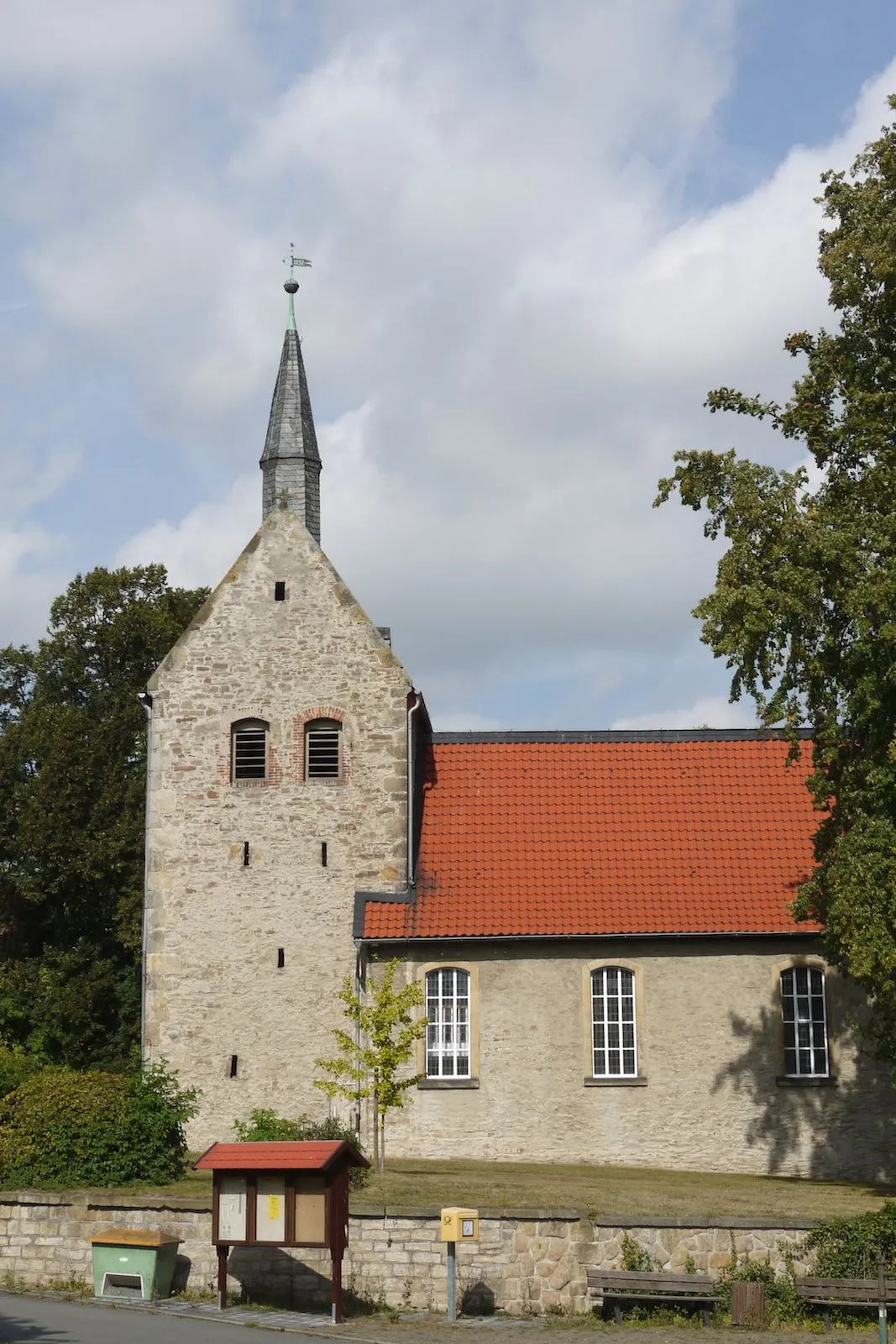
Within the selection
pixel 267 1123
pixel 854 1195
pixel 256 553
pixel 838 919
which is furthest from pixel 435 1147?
pixel 256 553

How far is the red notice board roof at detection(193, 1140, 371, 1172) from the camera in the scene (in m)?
16.5

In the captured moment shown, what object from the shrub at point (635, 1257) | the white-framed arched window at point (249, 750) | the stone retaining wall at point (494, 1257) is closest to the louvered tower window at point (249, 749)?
the white-framed arched window at point (249, 750)

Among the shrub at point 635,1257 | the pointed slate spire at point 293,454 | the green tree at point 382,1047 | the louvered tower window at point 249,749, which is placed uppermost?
the pointed slate spire at point 293,454

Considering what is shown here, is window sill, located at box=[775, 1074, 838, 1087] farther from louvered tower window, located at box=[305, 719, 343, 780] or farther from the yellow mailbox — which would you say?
the yellow mailbox

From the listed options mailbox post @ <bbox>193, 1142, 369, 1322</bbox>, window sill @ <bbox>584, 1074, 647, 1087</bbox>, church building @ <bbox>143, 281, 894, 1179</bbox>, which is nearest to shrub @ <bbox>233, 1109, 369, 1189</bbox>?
church building @ <bbox>143, 281, 894, 1179</bbox>

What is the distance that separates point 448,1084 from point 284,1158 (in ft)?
27.7

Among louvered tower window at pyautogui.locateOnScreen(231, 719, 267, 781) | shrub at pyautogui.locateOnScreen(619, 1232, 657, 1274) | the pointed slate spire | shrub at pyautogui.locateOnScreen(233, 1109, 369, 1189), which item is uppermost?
the pointed slate spire

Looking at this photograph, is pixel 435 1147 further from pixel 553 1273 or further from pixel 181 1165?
pixel 553 1273

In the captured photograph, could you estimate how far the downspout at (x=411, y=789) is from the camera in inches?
1040

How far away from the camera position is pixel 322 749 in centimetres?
2700

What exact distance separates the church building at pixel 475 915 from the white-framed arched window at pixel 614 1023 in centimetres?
4

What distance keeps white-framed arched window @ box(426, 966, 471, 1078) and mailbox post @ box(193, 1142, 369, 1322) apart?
8.18 m

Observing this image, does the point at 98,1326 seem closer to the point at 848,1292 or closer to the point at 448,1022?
the point at 848,1292

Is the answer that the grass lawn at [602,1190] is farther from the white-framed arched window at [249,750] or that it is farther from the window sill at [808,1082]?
the white-framed arched window at [249,750]
